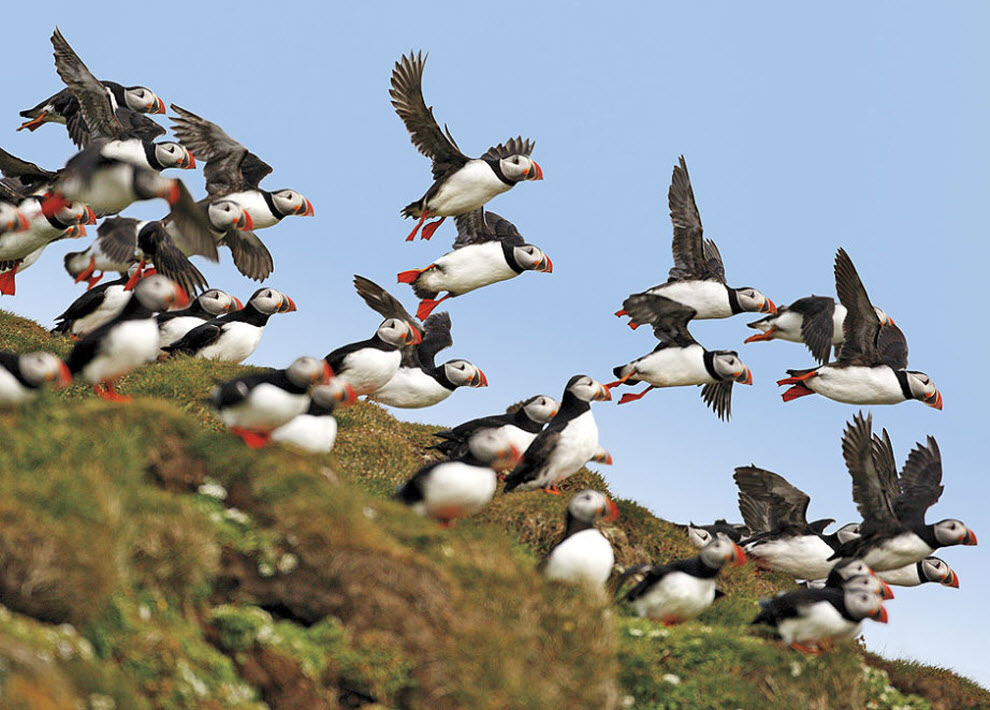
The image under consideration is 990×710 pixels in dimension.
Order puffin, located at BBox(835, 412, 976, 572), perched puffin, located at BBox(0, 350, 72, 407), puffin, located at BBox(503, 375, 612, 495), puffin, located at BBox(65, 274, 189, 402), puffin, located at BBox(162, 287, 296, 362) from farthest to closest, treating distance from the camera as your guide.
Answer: puffin, located at BBox(162, 287, 296, 362) < puffin, located at BBox(835, 412, 976, 572) < puffin, located at BBox(503, 375, 612, 495) < puffin, located at BBox(65, 274, 189, 402) < perched puffin, located at BBox(0, 350, 72, 407)

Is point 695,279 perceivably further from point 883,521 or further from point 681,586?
point 681,586

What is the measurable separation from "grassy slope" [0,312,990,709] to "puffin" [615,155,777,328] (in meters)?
7.81

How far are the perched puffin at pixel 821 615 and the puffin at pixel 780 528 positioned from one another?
15.6 feet

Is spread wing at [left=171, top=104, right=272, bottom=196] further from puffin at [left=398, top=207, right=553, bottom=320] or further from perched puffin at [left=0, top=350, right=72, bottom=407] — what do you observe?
perched puffin at [left=0, top=350, right=72, bottom=407]

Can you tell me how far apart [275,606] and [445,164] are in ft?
30.8

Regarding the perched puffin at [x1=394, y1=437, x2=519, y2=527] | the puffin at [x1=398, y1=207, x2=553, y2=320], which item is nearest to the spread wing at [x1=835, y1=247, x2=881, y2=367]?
the puffin at [x1=398, y1=207, x2=553, y2=320]

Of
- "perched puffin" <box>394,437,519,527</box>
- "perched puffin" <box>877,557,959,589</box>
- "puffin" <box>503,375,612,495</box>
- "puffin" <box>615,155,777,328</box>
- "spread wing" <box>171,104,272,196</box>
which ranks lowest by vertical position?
"perched puffin" <box>877,557,959,589</box>

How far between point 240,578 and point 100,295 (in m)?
8.68

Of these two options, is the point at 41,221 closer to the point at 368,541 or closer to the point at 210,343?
the point at 210,343

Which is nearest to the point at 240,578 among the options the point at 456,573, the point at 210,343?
the point at 456,573

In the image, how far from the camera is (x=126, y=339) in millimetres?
9289

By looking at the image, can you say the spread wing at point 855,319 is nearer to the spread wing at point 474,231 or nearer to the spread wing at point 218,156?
the spread wing at point 474,231

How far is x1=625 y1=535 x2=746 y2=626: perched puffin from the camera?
8.91 m

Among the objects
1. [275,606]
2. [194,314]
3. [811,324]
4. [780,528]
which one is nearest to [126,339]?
[275,606]
